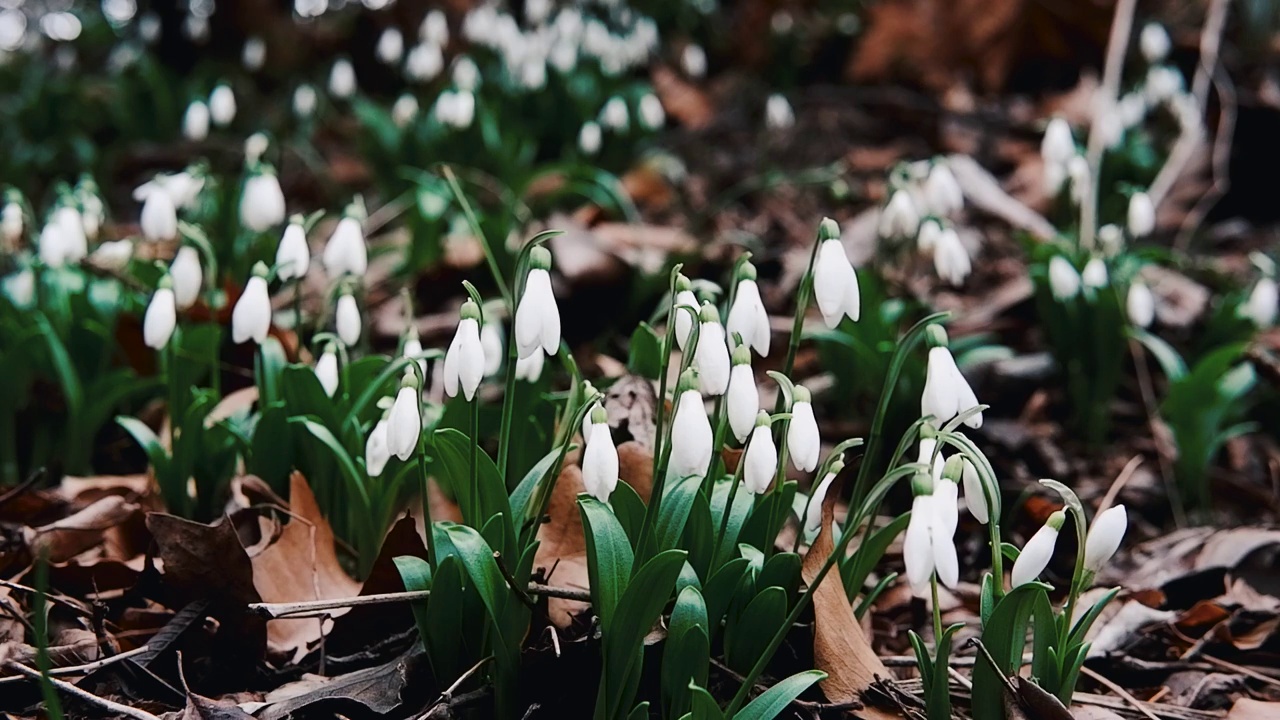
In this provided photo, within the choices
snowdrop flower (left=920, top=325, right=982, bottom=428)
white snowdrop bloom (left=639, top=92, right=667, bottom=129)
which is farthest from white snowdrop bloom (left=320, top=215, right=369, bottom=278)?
white snowdrop bloom (left=639, top=92, right=667, bottom=129)

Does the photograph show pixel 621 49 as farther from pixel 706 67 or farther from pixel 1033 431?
pixel 1033 431

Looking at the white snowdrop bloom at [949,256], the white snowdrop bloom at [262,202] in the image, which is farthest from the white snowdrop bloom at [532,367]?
the white snowdrop bloom at [949,256]

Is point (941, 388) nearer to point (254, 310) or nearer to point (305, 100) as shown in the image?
point (254, 310)

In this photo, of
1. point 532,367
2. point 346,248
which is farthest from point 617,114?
point 532,367

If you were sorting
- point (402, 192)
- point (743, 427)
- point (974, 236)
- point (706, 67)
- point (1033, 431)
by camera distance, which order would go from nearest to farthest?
point (743, 427) < point (1033, 431) < point (974, 236) < point (402, 192) < point (706, 67)

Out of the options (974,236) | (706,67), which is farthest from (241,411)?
(706,67)

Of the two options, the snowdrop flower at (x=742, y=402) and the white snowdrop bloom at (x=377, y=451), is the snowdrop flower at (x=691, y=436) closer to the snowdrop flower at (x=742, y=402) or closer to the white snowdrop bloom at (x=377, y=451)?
the snowdrop flower at (x=742, y=402)
